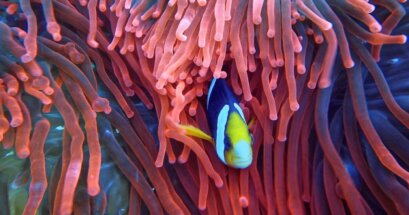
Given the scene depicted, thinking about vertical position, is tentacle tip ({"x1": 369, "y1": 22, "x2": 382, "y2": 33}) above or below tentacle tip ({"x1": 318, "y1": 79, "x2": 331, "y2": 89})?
above

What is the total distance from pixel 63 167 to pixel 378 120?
2.47ft

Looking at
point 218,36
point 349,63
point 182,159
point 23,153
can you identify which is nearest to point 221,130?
point 182,159

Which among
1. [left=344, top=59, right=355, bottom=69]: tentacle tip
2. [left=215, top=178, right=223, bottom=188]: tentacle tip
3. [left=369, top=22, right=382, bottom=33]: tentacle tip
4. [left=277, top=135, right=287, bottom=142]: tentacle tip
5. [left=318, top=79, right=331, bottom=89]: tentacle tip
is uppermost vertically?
[left=369, top=22, right=382, bottom=33]: tentacle tip

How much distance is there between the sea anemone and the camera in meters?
0.92

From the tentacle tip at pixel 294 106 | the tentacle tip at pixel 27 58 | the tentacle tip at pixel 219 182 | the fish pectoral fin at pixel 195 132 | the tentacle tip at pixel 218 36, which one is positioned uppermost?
the tentacle tip at pixel 27 58

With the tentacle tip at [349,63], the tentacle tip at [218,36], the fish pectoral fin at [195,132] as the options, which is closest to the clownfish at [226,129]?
the fish pectoral fin at [195,132]

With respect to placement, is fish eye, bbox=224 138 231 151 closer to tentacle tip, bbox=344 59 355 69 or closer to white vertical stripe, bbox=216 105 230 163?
white vertical stripe, bbox=216 105 230 163

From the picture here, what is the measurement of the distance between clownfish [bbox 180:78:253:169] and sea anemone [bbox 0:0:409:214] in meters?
0.03

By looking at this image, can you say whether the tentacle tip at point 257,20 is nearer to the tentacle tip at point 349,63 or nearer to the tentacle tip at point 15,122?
the tentacle tip at point 349,63

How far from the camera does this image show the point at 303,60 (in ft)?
3.31

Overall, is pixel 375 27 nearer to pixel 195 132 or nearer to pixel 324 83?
pixel 324 83

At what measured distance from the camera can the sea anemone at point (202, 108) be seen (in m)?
0.92

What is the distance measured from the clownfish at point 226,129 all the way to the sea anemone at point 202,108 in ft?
0.11

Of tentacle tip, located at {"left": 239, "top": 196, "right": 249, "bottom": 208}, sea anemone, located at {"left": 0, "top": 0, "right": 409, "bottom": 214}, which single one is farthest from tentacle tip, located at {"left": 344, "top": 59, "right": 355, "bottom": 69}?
tentacle tip, located at {"left": 239, "top": 196, "right": 249, "bottom": 208}
